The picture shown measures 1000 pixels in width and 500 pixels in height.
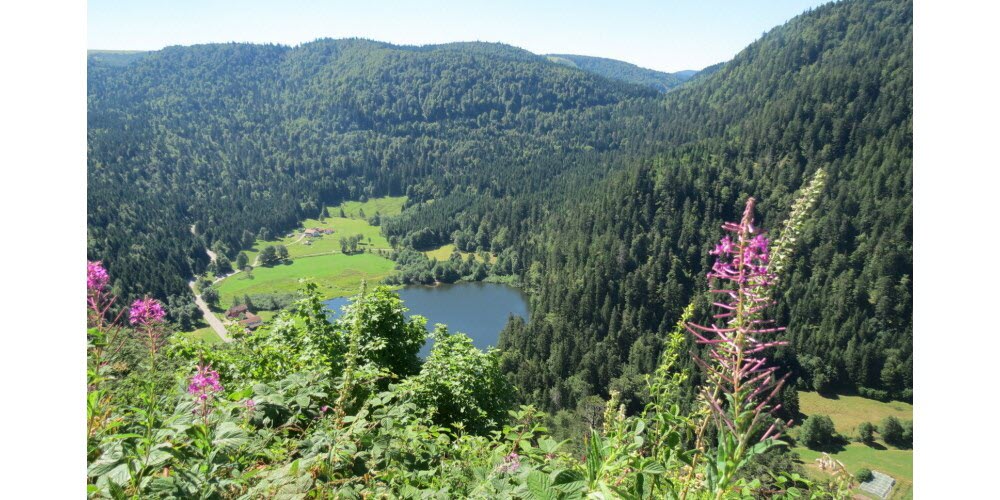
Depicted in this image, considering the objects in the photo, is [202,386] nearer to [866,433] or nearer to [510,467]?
[510,467]

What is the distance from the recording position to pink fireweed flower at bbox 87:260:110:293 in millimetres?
2555

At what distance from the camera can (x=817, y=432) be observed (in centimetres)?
6184

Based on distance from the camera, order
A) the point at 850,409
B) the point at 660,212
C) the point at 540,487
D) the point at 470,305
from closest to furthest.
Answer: the point at 540,487 → the point at 850,409 → the point at 470,305 → the point at 660,212

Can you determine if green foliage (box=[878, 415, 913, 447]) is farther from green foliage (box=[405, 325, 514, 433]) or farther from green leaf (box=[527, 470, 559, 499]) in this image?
green leaf (box=[527, 470, 559, 499])

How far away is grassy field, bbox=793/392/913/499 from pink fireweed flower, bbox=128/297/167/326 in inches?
2406

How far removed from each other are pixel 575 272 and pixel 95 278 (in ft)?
328

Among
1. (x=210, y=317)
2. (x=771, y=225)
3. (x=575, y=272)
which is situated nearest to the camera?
(x=771, y=225)

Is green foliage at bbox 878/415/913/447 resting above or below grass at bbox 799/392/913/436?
above

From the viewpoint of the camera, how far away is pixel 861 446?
207 feet

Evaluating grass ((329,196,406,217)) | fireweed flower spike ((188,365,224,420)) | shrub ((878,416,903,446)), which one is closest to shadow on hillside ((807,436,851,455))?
shrub ((878,416,903,446))

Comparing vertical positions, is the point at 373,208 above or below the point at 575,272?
below

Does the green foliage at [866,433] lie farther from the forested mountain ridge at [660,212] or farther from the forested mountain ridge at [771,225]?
the forested mountain ridge at [660,212]

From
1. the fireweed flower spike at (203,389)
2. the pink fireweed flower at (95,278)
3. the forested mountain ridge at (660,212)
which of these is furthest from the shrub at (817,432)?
the pink fireweed flower at (95,278)

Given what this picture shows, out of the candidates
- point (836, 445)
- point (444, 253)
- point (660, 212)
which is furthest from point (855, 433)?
point (444, 253)
